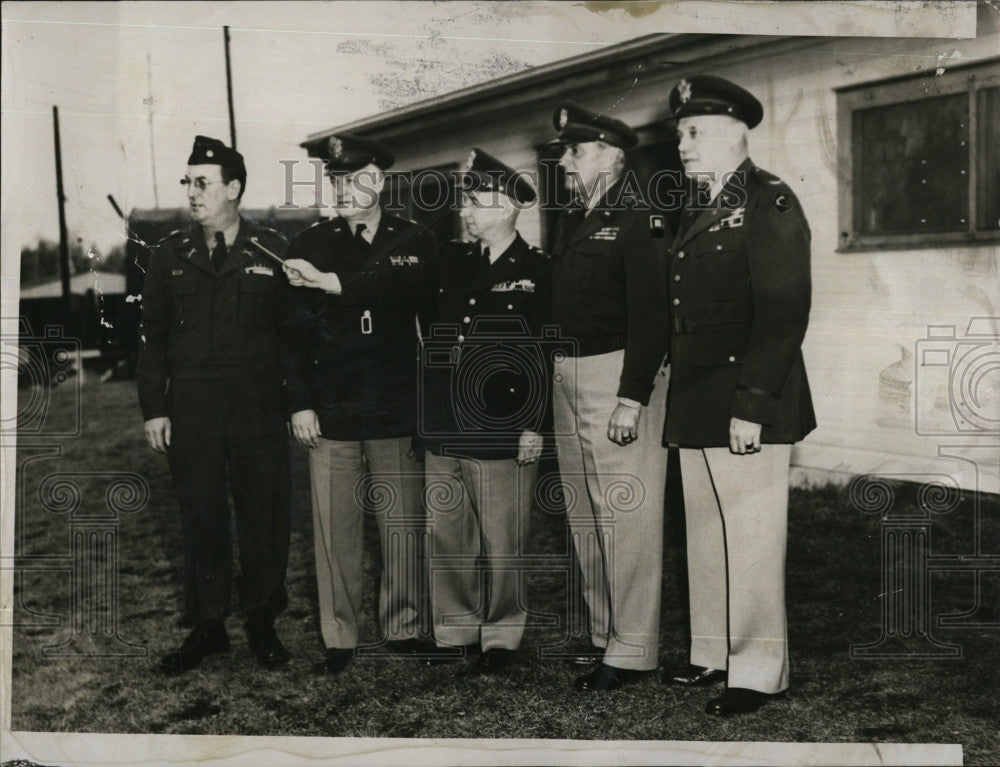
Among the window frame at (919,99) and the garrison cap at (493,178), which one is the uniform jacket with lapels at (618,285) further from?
the window frame at (919,99)

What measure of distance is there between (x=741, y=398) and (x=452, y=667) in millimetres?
1412

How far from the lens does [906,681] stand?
3111 millimetres

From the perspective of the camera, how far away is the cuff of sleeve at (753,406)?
286 cm

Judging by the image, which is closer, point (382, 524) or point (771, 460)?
point (771, 460)

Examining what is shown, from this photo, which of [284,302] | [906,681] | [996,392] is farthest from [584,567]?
[996,392]

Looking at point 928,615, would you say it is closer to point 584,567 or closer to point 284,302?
point 584,567

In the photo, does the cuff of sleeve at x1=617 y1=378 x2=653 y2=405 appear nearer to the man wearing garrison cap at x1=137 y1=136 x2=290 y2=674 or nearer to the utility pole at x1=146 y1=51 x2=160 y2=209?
the man wearing garrison cap at x1=137 y1=136 x2=290 y2=674

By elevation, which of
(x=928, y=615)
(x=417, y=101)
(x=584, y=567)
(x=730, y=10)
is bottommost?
(x=928, y=615)

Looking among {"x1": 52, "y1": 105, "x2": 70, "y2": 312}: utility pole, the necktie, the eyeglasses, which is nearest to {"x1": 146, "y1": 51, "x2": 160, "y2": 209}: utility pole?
the eyeglasses

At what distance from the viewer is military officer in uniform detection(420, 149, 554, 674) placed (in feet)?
10.1

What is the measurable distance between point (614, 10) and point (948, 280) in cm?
157

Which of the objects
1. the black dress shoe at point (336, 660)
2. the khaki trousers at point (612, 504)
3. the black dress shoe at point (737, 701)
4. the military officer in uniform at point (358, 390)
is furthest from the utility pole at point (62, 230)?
the black dress shoe at point (737, 701)

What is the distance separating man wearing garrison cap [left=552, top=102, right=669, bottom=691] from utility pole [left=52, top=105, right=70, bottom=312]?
6.01 feet

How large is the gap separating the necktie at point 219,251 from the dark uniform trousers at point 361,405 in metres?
0.25
